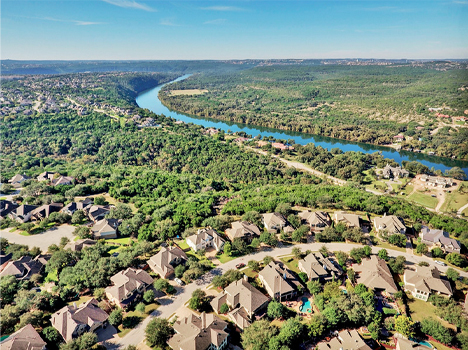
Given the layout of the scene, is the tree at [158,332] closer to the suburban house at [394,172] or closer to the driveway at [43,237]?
the driveway at [43,237]

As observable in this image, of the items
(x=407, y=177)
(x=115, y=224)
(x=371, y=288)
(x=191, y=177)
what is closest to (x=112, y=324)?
(x=115, y=224)

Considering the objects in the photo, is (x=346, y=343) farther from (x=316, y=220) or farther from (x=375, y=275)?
(x=316, y=220)

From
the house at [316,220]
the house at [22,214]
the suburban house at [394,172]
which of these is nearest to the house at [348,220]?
the house at [316,220]

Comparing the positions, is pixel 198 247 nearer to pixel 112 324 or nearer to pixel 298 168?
pixel 112 324

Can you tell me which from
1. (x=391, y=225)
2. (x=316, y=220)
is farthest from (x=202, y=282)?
(x=391, y=225)

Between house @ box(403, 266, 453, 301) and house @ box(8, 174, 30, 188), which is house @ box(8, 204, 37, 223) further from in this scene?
house @ box(403, 266, 453, 301)

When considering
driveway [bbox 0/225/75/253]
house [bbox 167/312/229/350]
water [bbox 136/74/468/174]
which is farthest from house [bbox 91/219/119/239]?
water [bbox 136/74/468/174]
